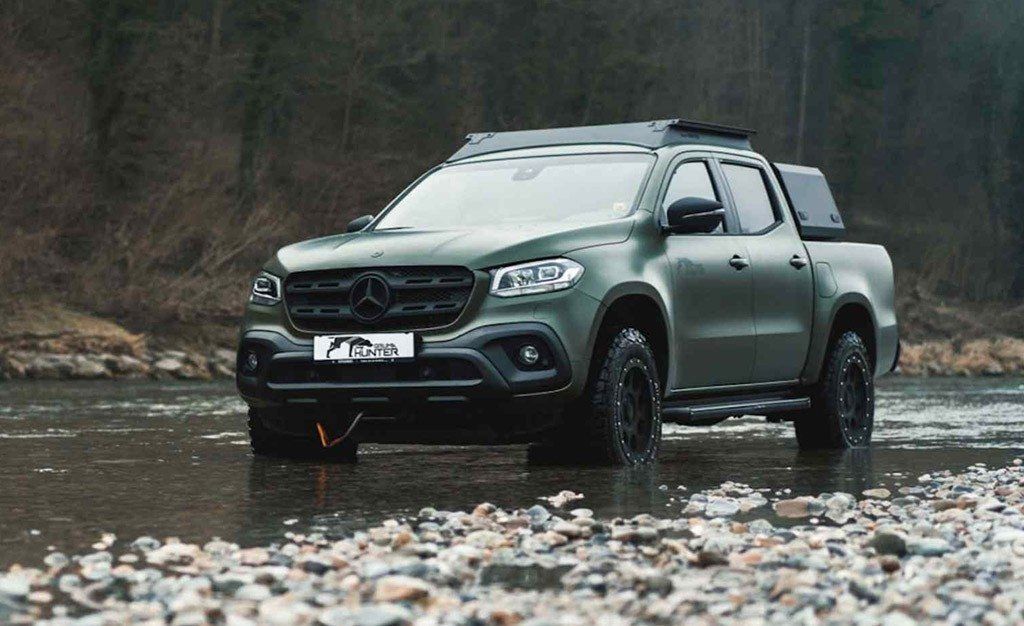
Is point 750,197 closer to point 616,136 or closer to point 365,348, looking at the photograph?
point 616,136

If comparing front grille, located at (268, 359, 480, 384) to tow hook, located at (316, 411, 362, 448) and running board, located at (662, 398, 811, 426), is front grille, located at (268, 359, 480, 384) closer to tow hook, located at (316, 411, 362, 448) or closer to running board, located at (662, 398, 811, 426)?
tow hook, located at (316, 411, 362, 448)

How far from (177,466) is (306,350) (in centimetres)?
122

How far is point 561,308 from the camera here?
9.45 meters

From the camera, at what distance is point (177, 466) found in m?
10.4

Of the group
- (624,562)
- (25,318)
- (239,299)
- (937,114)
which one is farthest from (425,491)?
(937,114)

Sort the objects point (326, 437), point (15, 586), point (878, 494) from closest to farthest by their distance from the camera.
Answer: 1. point (15, 586)
2. point (878, 494)
3. point (326, 437)

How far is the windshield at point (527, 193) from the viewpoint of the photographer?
1051 centimetres

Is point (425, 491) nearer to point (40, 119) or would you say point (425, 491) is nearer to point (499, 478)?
point (499, 478)

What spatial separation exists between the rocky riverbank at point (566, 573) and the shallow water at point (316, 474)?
462 mm

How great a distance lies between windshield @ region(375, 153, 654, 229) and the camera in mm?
10508

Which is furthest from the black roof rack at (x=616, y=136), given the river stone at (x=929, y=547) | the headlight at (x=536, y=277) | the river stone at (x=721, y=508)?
the river stone at (x=929, y=547)

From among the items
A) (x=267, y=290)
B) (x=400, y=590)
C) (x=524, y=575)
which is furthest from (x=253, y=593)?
(x=267, y=290)

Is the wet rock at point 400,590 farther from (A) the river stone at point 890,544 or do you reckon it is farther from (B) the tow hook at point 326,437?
(B) the tow hook at point 326,437

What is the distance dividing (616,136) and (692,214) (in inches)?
48.3
